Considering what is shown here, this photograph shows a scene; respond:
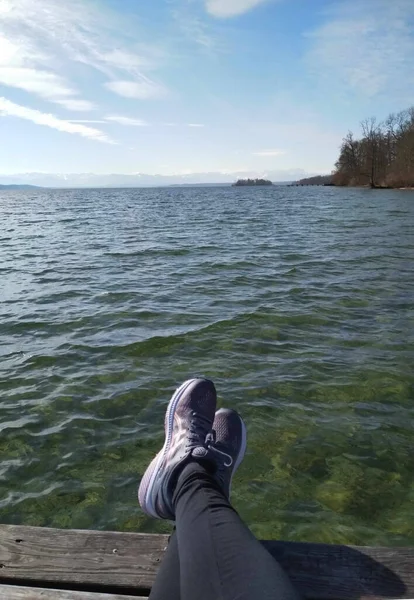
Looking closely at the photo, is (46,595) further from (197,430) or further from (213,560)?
(197,430)

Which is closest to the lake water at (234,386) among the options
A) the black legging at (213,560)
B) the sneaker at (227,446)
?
the sneaker at (227,446)

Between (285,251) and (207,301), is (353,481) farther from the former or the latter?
(285,251)

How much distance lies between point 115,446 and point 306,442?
193cm

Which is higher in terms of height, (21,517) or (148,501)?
(148,501)

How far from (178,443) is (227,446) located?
0.36 metres

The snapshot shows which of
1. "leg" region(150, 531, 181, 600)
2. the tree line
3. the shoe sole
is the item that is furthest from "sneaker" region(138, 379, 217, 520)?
the tree line

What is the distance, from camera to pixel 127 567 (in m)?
2.45

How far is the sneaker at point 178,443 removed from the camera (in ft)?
8.55

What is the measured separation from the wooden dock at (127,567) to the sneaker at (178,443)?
220 millimetres

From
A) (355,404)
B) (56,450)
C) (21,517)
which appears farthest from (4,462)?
(355,404)

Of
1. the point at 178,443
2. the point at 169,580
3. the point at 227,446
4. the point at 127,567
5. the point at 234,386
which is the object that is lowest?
the point at 234,386

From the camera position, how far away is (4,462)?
455cm

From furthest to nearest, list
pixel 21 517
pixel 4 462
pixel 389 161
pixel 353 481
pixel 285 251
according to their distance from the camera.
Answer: pixel 389 161 → pixel 285 251 → pixel 4 462 → pixel 353 481 → pixel 21 517

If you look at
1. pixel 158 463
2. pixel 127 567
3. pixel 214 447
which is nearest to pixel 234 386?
pixel 214 447
